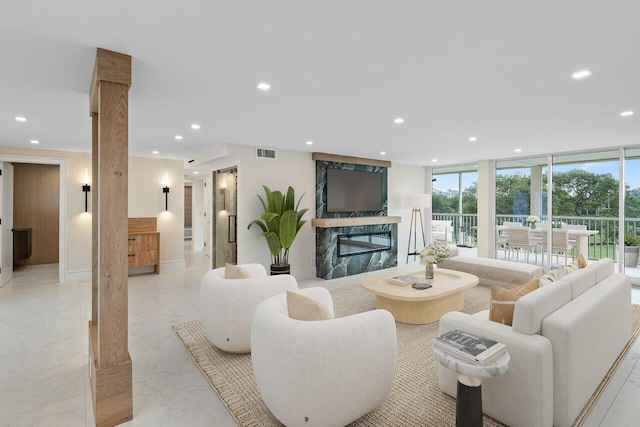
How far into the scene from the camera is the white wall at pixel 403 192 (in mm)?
7785

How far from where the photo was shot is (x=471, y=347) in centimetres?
184

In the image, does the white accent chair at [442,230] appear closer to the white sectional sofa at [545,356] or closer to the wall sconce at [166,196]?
the white sectional sofa at [545,356]

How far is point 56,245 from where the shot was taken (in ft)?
24.4

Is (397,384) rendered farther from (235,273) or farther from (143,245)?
(143,245)

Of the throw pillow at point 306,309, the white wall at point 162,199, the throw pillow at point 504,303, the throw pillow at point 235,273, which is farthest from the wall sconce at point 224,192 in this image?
the throw pillow at point 504,303

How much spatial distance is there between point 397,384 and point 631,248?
574 cm

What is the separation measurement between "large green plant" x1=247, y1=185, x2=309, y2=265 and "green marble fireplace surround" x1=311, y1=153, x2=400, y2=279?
2.61 ft

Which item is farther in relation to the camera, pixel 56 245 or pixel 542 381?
pixel 56 245

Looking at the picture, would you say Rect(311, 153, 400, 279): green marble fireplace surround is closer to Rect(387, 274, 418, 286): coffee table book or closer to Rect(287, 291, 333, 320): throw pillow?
Rect(387, 274, 418, 286): coffee table book

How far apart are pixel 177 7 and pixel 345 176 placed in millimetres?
5139

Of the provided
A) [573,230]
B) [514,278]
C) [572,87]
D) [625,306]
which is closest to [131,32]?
[572,87]

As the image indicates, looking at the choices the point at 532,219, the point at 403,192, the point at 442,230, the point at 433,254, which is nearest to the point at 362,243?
the point at 403,192

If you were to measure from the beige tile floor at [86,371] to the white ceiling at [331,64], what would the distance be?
2.39 meters

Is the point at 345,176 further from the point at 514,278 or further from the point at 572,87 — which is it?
the point at 572,87
